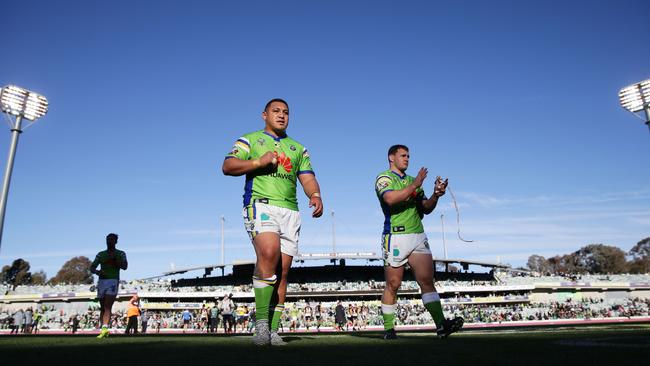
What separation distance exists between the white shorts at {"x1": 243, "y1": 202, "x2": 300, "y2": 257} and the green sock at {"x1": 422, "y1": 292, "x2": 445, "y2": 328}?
1.98 meters

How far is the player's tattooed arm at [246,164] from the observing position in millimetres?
4488

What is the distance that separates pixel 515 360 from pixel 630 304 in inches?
2294

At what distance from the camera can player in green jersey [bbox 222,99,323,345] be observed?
440 cm

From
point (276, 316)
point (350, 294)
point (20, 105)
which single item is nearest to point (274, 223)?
point (276, 316)

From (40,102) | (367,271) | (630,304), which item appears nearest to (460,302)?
(367,271)

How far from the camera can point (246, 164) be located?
14.8 feet

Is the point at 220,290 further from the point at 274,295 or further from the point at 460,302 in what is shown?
the point at 274,295

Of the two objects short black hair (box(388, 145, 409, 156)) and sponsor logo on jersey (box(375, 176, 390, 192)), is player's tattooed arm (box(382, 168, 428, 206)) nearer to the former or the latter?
sponsor logo on jersey (box(375, 176, 390, 192))

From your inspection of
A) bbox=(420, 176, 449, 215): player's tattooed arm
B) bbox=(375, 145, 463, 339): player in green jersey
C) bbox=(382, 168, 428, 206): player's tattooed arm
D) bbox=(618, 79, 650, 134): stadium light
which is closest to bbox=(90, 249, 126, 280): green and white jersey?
bbox=(375, 145, 463, 339): player in green jersey

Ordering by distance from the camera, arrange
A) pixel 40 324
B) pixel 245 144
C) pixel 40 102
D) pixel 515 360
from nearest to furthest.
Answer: pixel 515 360 < pixel 245 144 < pixel 40 102 < pixel 40 324

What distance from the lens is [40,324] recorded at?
4294cm

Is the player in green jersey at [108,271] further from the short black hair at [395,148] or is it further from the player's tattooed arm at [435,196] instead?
the player's tattooed arm at [435,196]

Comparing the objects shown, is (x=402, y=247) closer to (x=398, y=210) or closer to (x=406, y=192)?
(x=398, y=210)

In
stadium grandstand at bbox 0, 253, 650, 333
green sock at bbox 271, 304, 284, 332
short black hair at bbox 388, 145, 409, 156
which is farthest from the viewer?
stadium grandstand at bbox 0, 253, 650, 333
